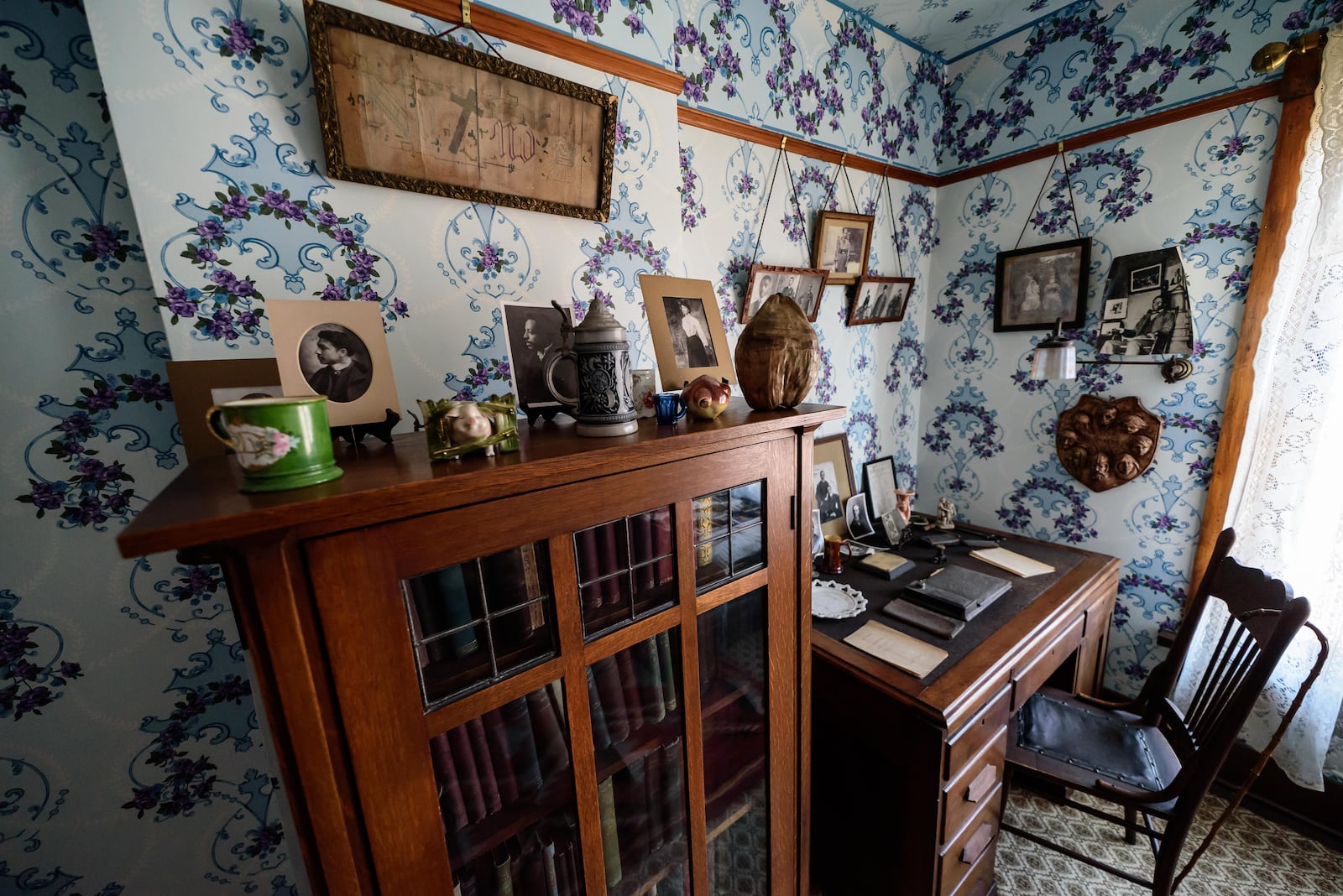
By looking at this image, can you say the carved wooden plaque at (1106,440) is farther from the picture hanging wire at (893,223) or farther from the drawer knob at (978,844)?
the drawer knob at (978,844)

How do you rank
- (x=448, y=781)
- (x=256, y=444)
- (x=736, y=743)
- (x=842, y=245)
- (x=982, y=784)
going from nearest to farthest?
1. (x=256, y=444)
2. (x=448, y=781)
3. (x=736, y=743)
4. (x=982, y=784)
5. (x=842, y=245)

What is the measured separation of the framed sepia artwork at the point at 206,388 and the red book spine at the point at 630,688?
0.69 m

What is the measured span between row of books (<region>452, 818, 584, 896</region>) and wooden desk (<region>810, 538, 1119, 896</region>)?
2.35 ft

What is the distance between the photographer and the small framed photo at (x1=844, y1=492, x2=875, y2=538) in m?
1.97

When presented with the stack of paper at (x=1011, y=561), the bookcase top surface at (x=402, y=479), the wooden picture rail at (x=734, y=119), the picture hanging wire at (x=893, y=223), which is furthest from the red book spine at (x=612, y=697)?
the picture hanging wire at (x=893, y=223)

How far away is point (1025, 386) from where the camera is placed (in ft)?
6.68

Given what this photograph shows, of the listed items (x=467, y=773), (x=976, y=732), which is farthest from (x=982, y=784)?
(x=467, y=773)

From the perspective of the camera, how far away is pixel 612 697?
2.49ft

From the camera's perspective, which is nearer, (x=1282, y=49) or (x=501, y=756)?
(x=501, y=756)

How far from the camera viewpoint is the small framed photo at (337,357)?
2.15 feet

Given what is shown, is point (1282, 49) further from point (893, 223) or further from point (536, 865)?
point (536, 865)

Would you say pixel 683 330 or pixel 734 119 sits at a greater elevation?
pixel 734 119

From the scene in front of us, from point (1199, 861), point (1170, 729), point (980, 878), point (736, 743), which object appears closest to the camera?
point (736, 743)

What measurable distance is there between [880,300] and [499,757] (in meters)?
2.10
